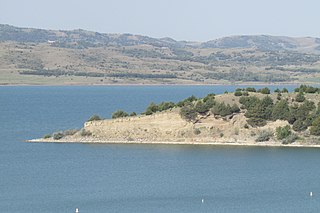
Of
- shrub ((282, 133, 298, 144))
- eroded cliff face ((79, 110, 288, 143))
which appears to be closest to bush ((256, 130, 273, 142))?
eroded cliff face ((79, 110, 288, 143))

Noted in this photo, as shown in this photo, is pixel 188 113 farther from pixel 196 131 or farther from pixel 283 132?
pixel 283 132

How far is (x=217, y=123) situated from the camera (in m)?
90.9

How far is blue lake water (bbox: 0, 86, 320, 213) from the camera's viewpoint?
5706 cm

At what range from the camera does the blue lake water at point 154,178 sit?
57062 millimetres

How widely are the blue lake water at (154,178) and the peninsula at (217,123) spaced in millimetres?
3177

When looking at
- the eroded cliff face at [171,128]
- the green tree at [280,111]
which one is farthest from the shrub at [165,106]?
the green tree at [280,111]

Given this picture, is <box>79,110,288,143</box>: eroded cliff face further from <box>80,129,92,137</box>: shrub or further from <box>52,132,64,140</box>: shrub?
<box>52,132,64,140</box>: shrub

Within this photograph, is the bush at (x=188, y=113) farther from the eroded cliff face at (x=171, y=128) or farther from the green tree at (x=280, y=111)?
the green tree at (x=280, y=111)

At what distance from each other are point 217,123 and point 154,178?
23.7 m

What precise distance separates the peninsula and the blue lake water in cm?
318

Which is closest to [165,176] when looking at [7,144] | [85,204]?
[85,204]

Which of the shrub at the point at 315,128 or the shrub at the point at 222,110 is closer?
the shrub at the point at 315,128

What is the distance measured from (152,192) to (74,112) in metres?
78.3

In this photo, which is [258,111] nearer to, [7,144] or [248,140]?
[248,140]
